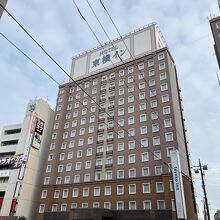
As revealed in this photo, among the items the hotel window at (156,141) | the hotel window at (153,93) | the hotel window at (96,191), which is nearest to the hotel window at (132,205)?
the hotel window at (96,191)

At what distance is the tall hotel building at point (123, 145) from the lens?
138 feet

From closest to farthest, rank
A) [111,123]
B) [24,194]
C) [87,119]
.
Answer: [24,194], [111,123], [87,119]

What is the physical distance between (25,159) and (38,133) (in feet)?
25.0

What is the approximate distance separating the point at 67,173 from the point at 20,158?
37.5ft

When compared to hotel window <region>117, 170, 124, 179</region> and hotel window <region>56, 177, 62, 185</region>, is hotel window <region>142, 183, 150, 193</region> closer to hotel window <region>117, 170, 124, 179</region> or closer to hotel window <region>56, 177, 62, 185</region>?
hotel window <region>117, 170, 124, 179</region>

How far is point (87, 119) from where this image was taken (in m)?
59.6

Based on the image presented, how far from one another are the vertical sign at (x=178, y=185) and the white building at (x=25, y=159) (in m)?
33.0

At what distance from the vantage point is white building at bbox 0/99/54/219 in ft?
166

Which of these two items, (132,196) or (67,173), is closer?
(132,196)

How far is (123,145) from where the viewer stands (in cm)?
5050

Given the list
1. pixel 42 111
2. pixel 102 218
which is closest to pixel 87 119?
pixel 42 111

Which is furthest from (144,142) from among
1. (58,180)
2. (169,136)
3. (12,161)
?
(12,161)

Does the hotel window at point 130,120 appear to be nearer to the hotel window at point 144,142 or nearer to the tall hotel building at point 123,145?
the tall hotel building at point 123,145

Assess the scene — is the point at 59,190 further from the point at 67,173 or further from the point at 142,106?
the point at 142,106
